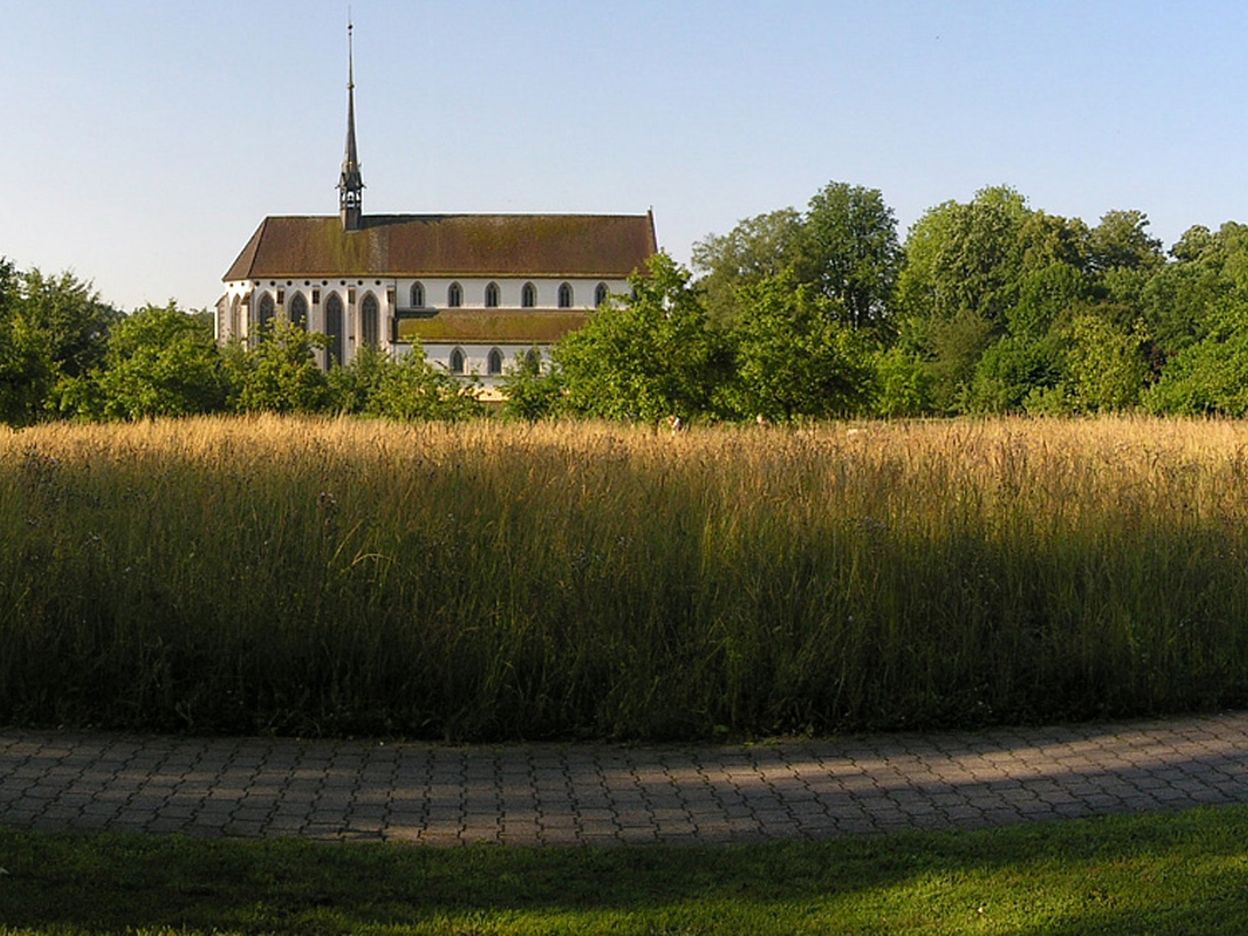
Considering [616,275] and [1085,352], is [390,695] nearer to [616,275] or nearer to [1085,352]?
[1085,352]

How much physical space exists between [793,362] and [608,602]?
20.0 m

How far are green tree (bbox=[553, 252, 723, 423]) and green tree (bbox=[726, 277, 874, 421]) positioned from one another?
2.30 ft

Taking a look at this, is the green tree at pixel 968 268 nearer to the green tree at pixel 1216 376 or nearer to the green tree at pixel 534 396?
the green tree at pixel 1216 376

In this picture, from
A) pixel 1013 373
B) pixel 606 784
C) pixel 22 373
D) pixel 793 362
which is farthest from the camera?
pixel 1013 373

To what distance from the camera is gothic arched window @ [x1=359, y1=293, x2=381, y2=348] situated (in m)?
114

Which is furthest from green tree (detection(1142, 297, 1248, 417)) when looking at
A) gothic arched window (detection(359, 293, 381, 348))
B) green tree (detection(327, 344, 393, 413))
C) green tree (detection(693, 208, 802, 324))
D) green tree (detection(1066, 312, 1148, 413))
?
gothic arched window (detection(359, 293, 381, 348))

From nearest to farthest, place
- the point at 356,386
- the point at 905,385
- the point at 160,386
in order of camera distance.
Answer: the point at 160,386, the point at 356,386, the point at 905,385

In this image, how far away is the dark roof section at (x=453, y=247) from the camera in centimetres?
11538

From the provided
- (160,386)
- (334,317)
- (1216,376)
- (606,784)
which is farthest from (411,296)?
(606,784)

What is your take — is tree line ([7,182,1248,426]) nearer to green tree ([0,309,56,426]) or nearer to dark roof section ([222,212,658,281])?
green tree ([0,309,56,426])

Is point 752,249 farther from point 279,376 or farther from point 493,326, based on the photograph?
point 279,376

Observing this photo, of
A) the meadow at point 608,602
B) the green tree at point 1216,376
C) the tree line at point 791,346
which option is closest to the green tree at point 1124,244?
the tree line at point 791,346

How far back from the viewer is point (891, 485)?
34.0ft

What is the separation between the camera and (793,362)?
27.8 m
